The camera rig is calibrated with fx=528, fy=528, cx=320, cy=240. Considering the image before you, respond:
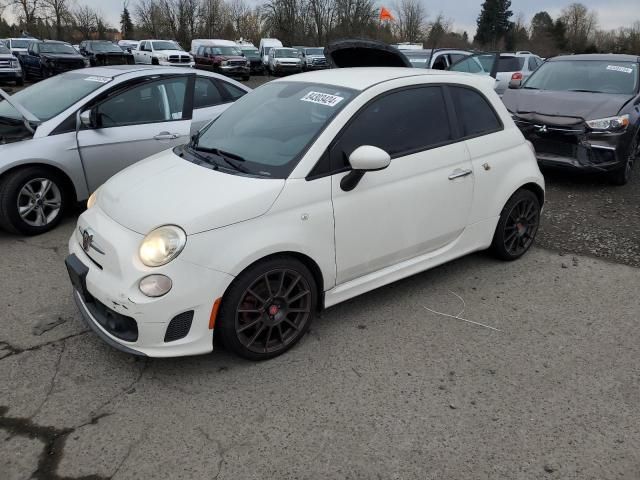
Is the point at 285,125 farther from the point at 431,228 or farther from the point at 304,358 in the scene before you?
the point at 304,358

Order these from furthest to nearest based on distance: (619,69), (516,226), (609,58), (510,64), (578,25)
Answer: (578,25) < (510,64) < (609,58) < (619,69) < (516,226)

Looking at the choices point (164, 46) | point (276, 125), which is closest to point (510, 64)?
point (276, 125)

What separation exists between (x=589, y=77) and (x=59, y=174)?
720cm

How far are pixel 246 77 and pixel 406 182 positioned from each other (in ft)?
79.9

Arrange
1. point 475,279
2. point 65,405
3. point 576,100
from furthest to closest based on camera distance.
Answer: point 576,100, point 475,279, point 65,405

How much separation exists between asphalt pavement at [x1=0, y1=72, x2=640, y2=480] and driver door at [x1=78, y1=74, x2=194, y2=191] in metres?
1.57

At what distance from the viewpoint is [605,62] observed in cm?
786

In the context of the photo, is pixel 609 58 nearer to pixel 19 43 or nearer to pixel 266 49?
pixel 266 49

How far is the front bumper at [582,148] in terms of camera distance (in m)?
6.65

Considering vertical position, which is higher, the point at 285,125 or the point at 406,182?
the point at 285,125

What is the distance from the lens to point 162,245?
114 inches

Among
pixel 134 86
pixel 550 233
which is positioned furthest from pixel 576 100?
pixel 134 86

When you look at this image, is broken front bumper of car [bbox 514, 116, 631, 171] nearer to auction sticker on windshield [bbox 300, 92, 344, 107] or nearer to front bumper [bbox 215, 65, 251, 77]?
Result: auction sticker on windshield [bbox 300, 92, 344, 107]

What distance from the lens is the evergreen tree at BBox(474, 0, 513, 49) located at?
69.1 m
